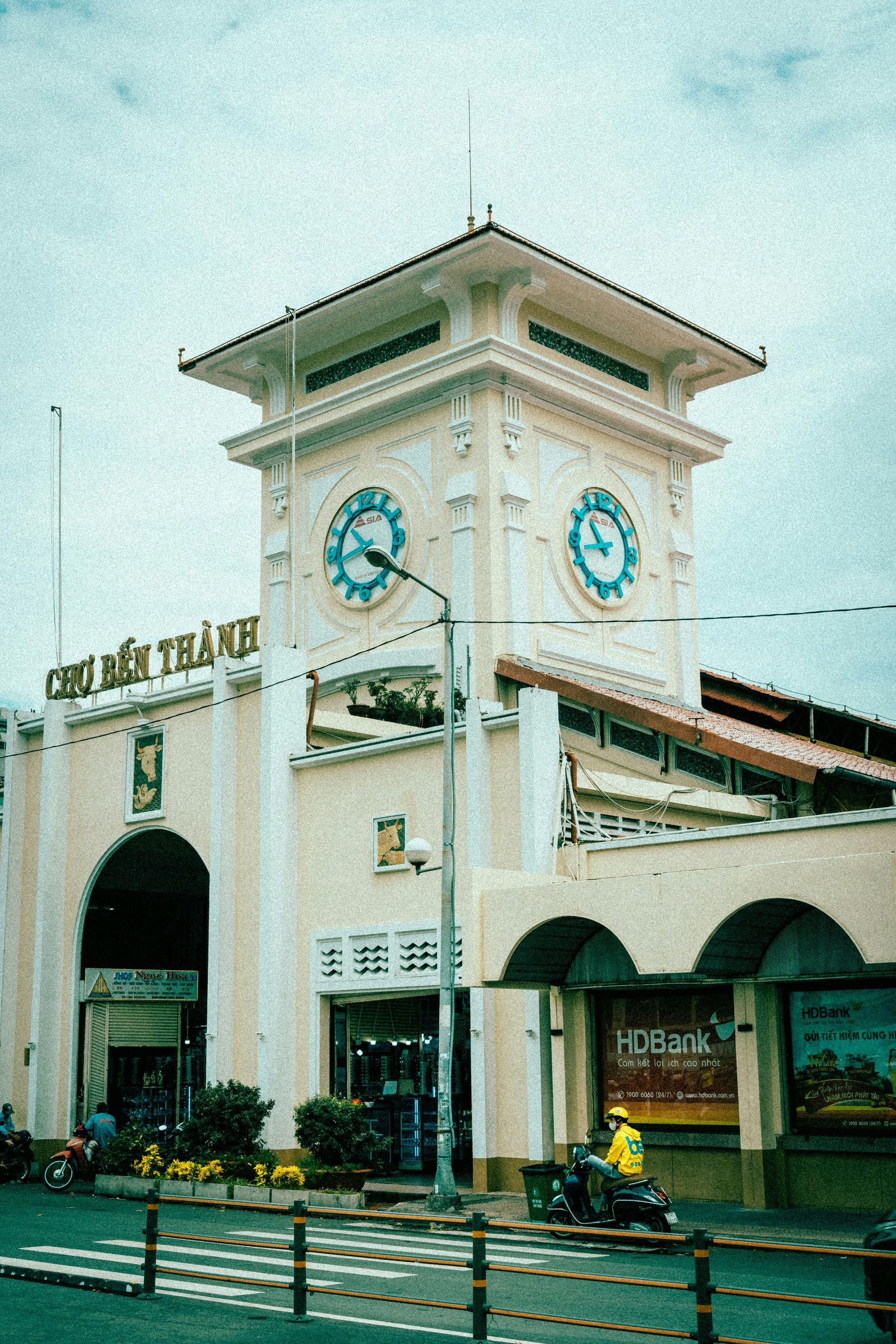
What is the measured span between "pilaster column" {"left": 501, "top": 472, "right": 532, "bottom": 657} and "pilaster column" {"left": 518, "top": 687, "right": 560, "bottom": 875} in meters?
6.70

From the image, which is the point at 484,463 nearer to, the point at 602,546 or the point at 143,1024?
the point at 602,546

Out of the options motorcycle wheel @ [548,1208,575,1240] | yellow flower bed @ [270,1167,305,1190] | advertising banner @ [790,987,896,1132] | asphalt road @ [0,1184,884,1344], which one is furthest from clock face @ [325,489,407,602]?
motorcycle wheel @ [548,1208,575,1240]

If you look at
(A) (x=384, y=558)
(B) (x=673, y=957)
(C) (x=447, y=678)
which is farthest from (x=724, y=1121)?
(A) (x=384, y=558)

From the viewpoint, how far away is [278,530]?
34844 millimetres

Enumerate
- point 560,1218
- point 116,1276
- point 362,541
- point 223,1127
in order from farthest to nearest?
point 362,541, point 223,1127, point 560,1218, point 116,1276

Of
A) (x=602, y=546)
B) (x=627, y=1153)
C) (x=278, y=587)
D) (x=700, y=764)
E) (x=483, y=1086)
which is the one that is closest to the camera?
(x=627, y=1153)

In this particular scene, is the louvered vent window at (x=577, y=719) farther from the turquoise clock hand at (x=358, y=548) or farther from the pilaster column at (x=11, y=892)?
the pilaster column at (x=11, y=892)

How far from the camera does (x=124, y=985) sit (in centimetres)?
3131

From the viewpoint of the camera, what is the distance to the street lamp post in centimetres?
2025

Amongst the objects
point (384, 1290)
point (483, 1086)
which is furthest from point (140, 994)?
point (384, 1290)

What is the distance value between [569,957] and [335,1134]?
4.82m

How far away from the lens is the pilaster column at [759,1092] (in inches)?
761

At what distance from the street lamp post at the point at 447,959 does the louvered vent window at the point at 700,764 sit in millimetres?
8912

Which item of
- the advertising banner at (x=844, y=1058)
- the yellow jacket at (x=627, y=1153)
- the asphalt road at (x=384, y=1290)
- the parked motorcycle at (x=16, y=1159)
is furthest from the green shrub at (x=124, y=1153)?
the advertising banner at (x=844, y=1058)
